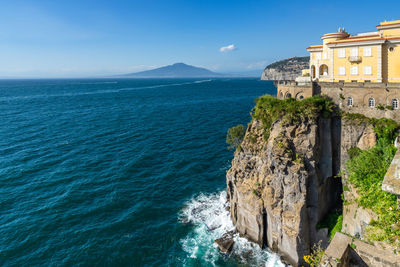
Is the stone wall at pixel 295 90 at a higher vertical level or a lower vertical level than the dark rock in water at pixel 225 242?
higher

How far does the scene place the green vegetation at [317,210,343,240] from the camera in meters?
30.9

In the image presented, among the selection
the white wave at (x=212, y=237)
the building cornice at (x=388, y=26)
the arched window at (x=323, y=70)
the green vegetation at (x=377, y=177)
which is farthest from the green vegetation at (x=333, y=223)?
the building cornice at (x=388, y=26)

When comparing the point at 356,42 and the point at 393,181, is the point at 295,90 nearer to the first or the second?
the point at 356,42

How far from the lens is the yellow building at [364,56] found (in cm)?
3419

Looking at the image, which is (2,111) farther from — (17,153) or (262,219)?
(262,219)

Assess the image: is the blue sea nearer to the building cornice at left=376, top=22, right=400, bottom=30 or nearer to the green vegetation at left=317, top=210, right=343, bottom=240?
the green vegetation at left=317, top=210, right=343, bottom=240

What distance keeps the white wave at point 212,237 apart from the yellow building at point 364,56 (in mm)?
27195

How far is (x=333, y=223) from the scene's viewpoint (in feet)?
105

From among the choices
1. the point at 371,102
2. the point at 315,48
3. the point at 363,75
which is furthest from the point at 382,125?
the point at 315,48

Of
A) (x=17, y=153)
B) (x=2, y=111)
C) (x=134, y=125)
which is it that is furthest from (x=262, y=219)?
(x=2, y=111)

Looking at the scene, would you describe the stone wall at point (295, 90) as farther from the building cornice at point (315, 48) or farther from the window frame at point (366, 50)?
the window frame at point (366, 50)

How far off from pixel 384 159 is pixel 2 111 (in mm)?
136347

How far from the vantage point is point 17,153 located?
58688 millimetres

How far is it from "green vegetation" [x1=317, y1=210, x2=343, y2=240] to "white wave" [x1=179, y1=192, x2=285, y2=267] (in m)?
7.18
